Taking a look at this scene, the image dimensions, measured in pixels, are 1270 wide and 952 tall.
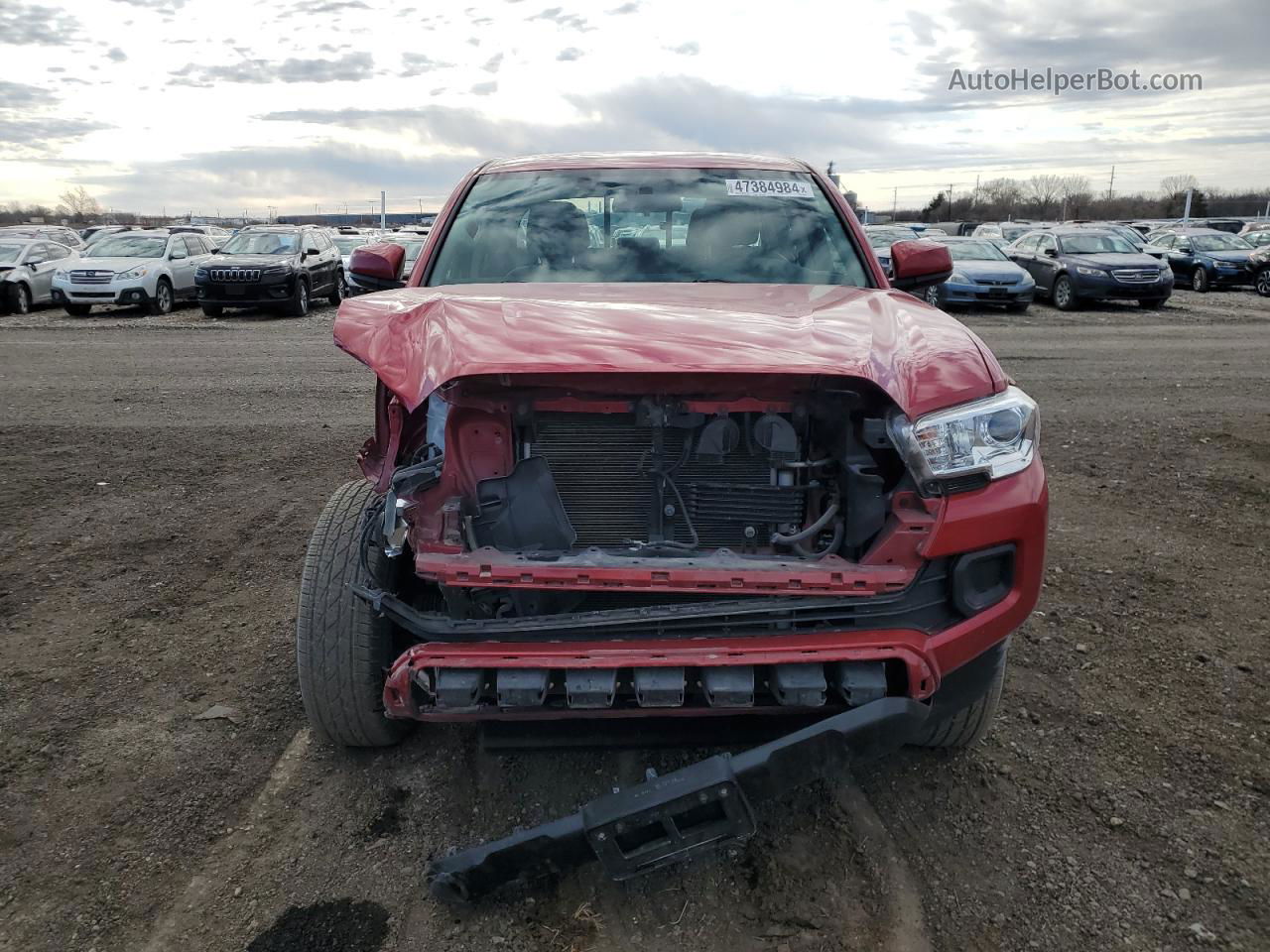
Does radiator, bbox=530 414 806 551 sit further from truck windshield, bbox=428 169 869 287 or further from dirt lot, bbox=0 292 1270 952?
truck windshield, bbox=428 169 869 287

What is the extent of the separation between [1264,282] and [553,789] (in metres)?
23.6

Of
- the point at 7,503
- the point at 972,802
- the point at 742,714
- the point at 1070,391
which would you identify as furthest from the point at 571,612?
the point at 1070,391

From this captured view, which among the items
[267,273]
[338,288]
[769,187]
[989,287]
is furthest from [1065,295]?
[769,187]

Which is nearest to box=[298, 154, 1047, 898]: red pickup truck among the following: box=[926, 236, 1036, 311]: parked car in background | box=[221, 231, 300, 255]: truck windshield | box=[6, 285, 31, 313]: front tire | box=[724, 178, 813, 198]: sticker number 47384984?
box=[724, 178, 813, 198]: sticker number 47384984

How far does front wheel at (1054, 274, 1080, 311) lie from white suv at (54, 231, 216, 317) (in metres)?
17.2

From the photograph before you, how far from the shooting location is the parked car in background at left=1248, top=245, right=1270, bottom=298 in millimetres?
20562

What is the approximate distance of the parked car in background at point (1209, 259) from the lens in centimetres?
2133

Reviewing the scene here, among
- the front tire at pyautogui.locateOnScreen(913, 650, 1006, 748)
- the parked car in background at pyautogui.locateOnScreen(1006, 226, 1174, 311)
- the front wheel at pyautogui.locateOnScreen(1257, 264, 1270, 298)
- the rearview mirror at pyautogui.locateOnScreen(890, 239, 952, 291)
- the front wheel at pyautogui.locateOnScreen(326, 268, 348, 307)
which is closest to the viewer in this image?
the front tire at pyautogui.locateOnScreen(913, 650, 1006, 748)

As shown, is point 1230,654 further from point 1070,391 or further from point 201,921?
point 1070,391

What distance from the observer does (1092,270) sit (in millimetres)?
17094

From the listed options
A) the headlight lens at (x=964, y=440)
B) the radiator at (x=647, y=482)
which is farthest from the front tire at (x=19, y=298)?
the headlight lens at (x=964, y=440)

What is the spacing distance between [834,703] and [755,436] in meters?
0.74

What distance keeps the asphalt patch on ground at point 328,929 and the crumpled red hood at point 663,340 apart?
1322 mm

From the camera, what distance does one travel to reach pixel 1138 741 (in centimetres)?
314
